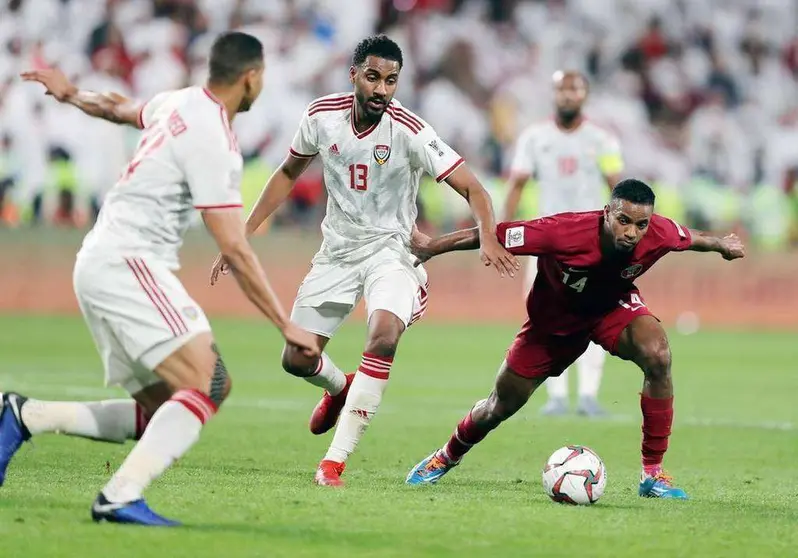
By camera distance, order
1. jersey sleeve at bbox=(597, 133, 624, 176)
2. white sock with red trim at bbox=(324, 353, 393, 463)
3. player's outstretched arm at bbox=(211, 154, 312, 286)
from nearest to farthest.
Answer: white sock with red trim at bbox=(324, 353, 393, 463), player's outstretched arm at bbox=(211, 154, 312, 286), jersey sleeve at bbox=(597, 133, 624, 176)

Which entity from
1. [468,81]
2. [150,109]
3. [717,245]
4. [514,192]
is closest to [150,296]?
[150,109]

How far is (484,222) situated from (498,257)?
255 millimetres

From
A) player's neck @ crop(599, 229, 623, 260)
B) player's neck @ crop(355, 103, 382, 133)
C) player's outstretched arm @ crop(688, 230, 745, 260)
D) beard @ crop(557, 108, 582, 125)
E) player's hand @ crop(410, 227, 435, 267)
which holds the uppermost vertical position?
beard @ crop(557, 108, 582, 125)

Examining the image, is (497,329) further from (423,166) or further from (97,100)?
(97,100)

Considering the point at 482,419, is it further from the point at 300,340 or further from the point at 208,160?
the point at 208,160

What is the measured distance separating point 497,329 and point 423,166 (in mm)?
11850

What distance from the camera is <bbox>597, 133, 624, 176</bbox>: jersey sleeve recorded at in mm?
11625

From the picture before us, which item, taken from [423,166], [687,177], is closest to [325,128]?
[423,166]

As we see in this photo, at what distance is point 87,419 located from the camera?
6129 millimetres

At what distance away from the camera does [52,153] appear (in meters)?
19.0

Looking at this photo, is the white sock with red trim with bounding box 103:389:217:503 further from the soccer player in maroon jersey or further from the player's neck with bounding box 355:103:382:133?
the player's neck with bounding box 355:103:382:133

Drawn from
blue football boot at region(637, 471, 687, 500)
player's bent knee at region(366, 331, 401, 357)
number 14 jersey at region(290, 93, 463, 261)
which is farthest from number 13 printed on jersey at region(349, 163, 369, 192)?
blue football boot at region(637, 471, 687, 500)

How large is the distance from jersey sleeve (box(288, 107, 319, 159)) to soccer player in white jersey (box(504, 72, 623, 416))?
375cm

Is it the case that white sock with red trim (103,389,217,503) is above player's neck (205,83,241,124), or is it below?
below
